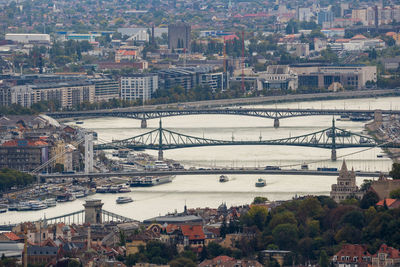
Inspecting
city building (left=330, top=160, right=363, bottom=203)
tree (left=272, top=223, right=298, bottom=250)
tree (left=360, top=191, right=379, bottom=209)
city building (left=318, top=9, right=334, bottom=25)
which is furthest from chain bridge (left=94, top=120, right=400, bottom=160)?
city building (left=318, top=9, right=334, bottom=25)

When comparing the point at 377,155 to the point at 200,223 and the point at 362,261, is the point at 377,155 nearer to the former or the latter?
the point at 200,223

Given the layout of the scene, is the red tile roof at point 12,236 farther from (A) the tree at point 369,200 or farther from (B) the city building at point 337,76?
(B) the city building at point 337,76

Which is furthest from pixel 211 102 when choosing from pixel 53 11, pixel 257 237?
pixel 53 11

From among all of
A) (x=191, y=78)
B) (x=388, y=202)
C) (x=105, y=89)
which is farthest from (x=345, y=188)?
(x=191, y=78)

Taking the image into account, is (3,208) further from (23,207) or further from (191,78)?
(191,78)

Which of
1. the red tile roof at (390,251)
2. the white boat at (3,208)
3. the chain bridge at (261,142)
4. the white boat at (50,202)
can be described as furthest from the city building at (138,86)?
the red tile roof at (390,251)

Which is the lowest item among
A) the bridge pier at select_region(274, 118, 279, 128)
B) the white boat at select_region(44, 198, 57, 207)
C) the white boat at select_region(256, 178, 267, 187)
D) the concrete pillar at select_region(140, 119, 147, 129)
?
the concrete pillar at select_region(140, 119, 147, 129)

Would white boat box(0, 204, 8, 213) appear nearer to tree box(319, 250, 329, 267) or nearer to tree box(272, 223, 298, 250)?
tree box(272, 223, 298, 250)
